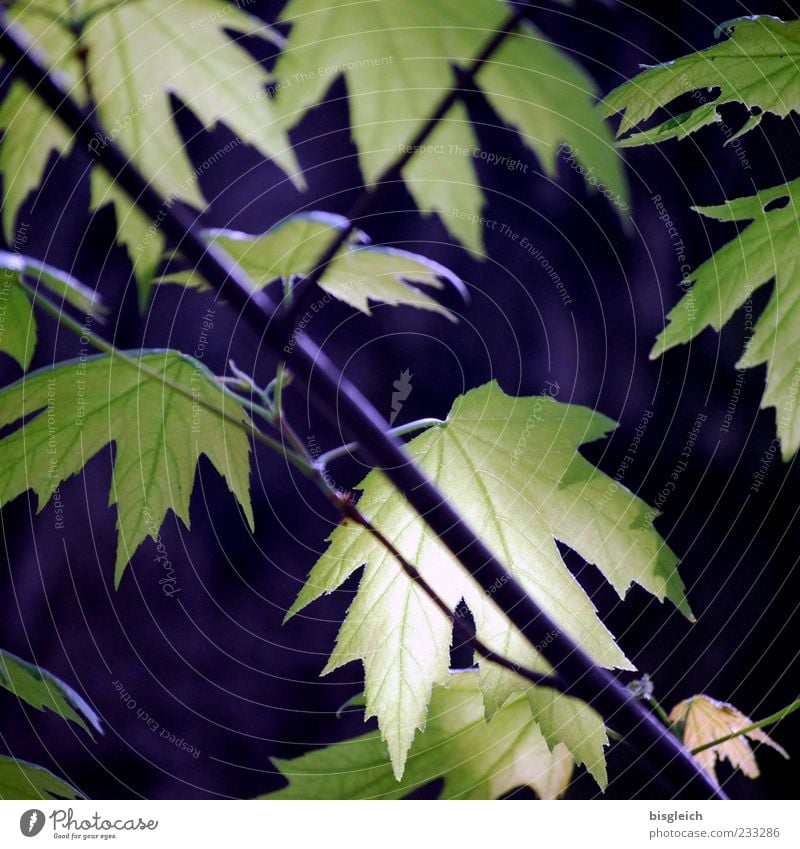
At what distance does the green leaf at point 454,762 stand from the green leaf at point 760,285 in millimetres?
150

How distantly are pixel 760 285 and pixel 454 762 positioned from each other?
0.21 m

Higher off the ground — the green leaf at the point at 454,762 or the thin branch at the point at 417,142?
the thin branch at the point at 417,142

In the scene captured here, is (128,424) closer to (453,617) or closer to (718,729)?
(453,617)

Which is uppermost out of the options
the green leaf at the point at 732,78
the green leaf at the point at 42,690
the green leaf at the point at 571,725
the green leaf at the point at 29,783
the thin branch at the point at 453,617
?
the green leaf at the point at 732,78

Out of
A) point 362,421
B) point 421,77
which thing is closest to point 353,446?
point 362,421

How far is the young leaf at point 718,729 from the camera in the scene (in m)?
0.29

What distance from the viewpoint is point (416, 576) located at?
0.84 ft

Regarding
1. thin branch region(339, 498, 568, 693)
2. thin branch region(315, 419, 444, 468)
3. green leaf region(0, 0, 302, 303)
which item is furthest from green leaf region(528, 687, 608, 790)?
green leaf region(0, 0, 302, 303)

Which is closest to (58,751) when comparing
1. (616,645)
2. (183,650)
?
(183,650)

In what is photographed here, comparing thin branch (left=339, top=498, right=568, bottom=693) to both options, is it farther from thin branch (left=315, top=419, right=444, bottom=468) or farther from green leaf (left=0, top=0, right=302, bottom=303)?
green leaf (left=0, top=0, right=302, bottom=303)

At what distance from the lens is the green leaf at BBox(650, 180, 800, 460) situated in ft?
0.83

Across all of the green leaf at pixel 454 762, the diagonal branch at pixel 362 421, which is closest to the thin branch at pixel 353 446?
the diagonal branch at pixel 362 421
